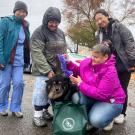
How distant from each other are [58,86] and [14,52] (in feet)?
3.40

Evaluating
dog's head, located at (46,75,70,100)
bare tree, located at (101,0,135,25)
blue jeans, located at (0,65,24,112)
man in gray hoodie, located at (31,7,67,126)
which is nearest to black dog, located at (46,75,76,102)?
dog's head, located at (46,75,70,100)

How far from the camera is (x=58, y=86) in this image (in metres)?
5.29

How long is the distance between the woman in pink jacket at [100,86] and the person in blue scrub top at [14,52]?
1167 millimetres

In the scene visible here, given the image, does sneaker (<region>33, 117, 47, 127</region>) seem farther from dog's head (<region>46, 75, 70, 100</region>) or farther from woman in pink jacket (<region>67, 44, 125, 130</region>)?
woman in pink jacket (<region>67, 44, 125, 130</region>)

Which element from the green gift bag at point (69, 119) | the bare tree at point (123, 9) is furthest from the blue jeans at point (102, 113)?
the bare tree at point (123, 9)

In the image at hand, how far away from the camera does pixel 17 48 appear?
5945mm

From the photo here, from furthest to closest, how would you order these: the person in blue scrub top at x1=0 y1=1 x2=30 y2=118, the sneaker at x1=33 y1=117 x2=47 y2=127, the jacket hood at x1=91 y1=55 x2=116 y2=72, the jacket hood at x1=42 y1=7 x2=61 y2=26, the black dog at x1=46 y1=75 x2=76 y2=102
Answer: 1. the person in blue scrub top at x1=0 y1=1 x2=30 y2=118
2. the sneaker at x1=33 y1=117 x2=47 y2=127
3. the jacket hood at x1=42 y1=7 x2=61 y2=26
4. the black dog at x1=46 y1=75 x2=76 y2=102
5. the jacket hood at x1=91 y1=55 x2=116 y2=72

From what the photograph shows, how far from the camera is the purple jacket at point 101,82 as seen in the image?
4.90 m

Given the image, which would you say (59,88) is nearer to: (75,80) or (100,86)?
(75,80)

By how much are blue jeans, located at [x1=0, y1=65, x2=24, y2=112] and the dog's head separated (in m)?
0.80

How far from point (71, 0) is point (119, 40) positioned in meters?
45.5

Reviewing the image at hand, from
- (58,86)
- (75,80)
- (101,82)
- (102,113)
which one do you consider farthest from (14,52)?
(102,113)

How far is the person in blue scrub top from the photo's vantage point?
5812 mm

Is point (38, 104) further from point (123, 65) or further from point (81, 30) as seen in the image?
point (81, 30)
